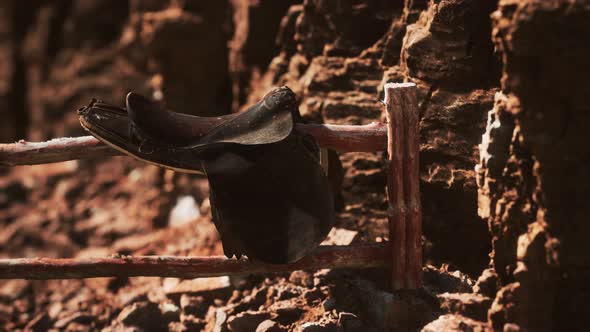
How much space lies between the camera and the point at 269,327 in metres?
3.82

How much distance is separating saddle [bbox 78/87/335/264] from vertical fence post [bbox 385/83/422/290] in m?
0.38

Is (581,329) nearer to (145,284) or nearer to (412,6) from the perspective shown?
(412,6)

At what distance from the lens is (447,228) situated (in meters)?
4.12

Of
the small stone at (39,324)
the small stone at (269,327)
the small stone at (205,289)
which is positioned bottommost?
the small stone at (39,324)

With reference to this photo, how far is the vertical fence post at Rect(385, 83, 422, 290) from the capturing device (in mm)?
3561

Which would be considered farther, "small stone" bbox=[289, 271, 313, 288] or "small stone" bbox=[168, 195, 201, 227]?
"small stone" bbox=[168, 195, 201, 227]

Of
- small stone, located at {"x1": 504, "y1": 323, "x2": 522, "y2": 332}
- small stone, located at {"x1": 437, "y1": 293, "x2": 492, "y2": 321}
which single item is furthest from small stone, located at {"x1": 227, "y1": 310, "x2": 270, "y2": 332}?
small stone, located at {"x1": 504, "y1": 323, "x2": 522, "y2": 332}

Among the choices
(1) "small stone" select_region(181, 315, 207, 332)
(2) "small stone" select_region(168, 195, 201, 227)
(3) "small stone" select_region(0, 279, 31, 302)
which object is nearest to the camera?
(1) "small stone" select_region(181, 315, 207, 332)

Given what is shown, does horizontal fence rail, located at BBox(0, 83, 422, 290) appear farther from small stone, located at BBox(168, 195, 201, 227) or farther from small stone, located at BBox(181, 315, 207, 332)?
small stone, located at BBox(168, 195, 201, 227)

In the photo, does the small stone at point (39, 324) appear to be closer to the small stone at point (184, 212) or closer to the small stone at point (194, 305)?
the small stone at point (194, 305)

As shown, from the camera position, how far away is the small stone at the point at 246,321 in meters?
3.94

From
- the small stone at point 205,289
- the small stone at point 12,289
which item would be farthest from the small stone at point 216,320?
the small stone at point 12,289

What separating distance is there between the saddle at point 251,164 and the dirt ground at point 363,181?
0.60 m

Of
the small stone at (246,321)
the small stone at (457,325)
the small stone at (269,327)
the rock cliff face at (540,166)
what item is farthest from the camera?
the small stone at (246,321)
